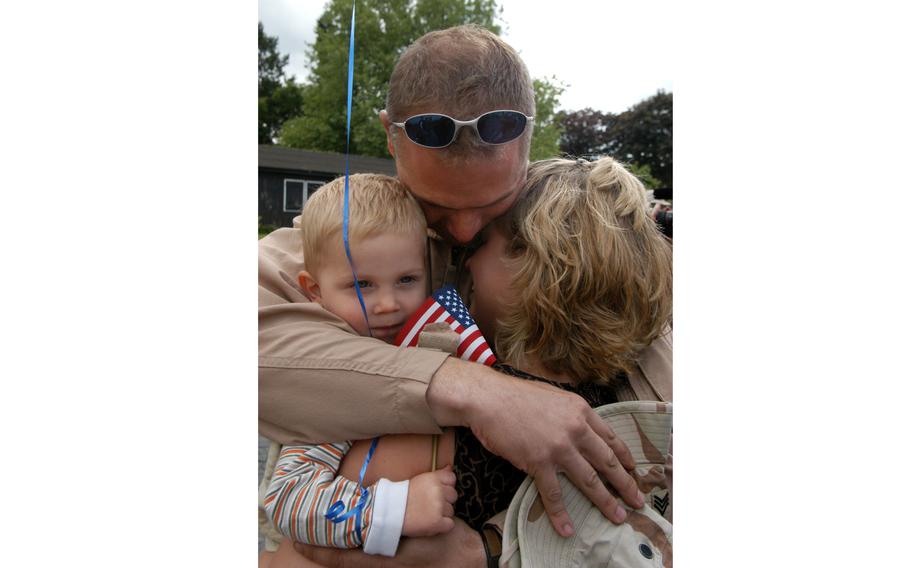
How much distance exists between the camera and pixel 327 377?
1.95m

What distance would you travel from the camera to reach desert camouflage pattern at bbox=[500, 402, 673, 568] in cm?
199

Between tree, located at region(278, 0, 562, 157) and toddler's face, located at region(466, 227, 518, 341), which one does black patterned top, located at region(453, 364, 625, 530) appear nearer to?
toddler's face, located at region(466, 227, 518, 341)

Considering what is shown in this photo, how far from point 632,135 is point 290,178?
97 centimetres

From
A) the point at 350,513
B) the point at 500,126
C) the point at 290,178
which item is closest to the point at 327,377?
the point at 350,513

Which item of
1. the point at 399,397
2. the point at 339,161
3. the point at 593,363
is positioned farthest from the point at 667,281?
the point at 339,161

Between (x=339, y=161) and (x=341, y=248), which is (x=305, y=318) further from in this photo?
(x=339, y=161)

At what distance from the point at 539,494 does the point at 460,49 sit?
1.16 metres

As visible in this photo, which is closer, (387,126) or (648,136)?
(387,126)

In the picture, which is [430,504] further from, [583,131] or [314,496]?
[583,131]

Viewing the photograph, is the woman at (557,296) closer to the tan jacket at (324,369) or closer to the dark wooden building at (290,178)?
the tan jacket at (324,369)

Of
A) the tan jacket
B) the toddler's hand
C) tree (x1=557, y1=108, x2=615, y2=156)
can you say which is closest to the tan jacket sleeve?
the tan jacket

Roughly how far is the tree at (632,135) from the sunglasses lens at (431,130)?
0.35m

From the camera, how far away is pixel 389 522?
1.92 metres

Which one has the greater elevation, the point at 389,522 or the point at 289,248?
the point at 289,248
